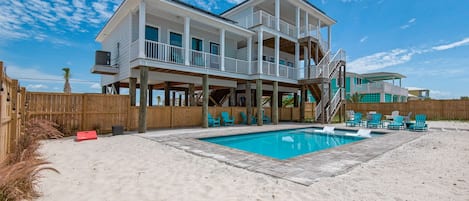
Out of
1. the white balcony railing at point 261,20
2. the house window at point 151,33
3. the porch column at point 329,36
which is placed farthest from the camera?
the porch column at point 329,36

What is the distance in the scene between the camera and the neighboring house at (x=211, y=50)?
12.1m

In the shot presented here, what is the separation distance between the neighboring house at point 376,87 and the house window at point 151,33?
27.3 metres

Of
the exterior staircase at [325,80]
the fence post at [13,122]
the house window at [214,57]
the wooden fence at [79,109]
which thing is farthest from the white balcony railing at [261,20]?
the fence post at [13,122]

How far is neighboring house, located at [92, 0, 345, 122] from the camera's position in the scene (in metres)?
12.1

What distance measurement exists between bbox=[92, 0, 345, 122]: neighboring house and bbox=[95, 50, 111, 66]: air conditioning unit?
61mm

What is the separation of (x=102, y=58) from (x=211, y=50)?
6959 millimetres

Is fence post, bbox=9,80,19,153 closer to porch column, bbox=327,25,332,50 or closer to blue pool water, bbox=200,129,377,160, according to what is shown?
blue pool water, bbox=200,129,377,160

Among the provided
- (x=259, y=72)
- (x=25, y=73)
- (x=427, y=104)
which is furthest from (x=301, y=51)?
(x=25, y=73)

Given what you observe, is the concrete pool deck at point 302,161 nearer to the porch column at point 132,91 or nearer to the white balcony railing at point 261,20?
the porch column at point 132,91

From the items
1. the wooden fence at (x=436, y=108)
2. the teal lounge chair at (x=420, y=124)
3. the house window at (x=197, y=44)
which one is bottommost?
the teal lounge chair at (x=420, y=124)

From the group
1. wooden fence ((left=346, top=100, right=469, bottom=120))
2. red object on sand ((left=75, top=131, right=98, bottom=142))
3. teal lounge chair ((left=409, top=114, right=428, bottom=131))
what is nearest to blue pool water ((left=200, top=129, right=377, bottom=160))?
teal lounge chair ((left=409, top=114, right=428, bottom=131))

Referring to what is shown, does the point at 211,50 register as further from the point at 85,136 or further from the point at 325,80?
the point at 85,136

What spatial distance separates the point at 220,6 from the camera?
69.8 feet

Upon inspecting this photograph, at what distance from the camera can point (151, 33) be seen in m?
13.2
